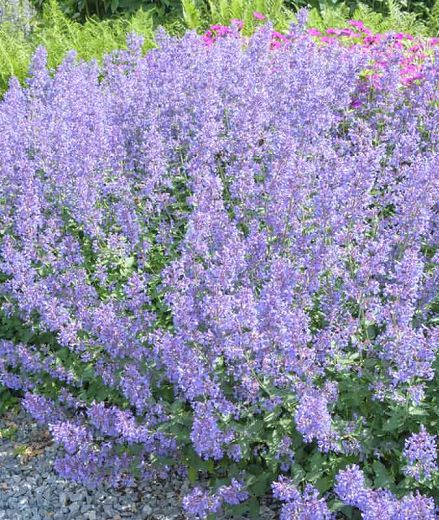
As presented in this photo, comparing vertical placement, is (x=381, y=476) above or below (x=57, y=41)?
below

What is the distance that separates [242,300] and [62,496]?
175 centimetres

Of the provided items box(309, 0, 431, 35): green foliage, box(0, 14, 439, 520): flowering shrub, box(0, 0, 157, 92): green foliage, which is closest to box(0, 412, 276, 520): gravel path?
box(0, 14, 439, 520): flowering shrub

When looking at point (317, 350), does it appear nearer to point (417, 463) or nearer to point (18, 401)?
point (417, 463)

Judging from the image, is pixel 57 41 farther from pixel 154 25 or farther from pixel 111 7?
pixel 111 7

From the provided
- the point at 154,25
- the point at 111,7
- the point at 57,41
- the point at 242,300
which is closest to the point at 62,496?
the point at 242,300

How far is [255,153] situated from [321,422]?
2.18 meters

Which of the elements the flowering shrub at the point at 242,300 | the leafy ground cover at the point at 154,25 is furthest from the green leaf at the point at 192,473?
the leafy ground cover at the point at 154,25

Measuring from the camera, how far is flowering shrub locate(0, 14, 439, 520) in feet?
9.46

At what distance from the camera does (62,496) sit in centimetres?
381

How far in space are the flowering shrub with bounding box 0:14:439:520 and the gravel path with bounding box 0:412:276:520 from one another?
109 mm

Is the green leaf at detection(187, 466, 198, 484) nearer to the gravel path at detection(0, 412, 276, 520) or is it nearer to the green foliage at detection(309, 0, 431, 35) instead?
the gravel path at detection(0, 412, 276, 520)

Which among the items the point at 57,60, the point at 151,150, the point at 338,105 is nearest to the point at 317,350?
the point at 151,150

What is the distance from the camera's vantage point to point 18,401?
455 centimetres

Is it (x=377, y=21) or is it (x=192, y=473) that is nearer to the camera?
(x=192, y=473)
